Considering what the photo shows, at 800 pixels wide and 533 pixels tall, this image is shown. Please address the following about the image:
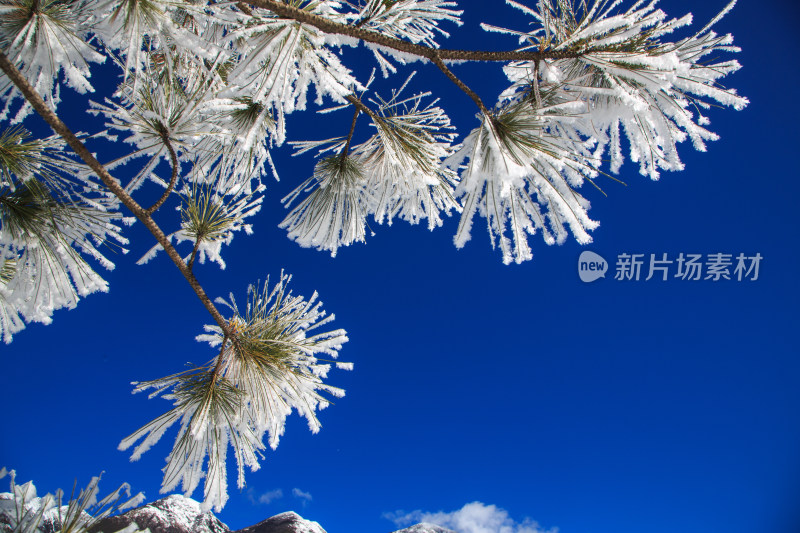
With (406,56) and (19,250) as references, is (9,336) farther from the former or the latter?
(406,56)

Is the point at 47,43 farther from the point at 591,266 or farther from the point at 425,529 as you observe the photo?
the point at 425,529

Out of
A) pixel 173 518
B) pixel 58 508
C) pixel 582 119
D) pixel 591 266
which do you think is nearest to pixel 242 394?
pixel 58 508

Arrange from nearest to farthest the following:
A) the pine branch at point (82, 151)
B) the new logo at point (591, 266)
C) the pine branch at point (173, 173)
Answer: the pine branch at point (82, 151) < the pine branch at point (173, 173) < the new logo at point (591, 266)

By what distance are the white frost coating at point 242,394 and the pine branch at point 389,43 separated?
67cm

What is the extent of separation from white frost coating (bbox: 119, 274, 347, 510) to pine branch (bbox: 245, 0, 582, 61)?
0.67 meters

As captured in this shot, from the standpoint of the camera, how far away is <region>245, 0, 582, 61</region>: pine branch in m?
0.63

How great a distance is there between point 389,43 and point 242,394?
79 centimetres

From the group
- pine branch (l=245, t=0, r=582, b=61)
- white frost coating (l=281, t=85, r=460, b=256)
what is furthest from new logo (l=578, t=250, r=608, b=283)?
pine branch (l=245, t=0, r=582, b=61)

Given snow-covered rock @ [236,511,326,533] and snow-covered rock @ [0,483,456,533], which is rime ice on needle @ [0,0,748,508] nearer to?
snow-covered rock @ [0,483,456,533]

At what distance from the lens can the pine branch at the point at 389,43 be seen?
2.05ft

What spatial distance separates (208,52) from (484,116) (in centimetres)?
44

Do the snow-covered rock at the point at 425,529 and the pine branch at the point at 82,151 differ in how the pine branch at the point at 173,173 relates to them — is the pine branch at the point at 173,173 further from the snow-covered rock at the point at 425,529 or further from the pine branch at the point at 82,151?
the snow-covered rock at the point at 425,529

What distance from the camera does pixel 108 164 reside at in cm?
85

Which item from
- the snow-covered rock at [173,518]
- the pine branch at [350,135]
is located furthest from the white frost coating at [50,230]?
the snow-covered rock at [173,518]
